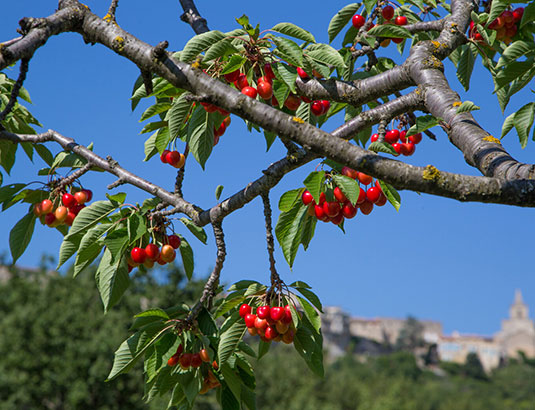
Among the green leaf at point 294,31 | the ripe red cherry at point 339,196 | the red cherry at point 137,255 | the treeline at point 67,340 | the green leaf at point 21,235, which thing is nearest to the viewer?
the green leaf at point 294,31

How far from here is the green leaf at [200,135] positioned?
1.97m

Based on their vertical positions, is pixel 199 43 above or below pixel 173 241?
above

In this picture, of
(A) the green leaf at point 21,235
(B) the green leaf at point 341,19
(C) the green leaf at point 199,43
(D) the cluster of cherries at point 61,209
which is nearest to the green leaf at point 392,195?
(C) the green leaf at point 199,43

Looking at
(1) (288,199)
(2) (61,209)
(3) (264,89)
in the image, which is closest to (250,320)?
(1) (288,199)

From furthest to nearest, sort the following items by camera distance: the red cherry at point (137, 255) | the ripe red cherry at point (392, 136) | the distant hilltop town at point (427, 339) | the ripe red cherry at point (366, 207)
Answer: the distant hilltop town at point (427, 339), the ripe red cherry at point (392, 136), the red cherry at point (137, 255), the ripe red cherry at point (366, 207)

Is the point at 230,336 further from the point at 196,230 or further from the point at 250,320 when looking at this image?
the point at 196,230

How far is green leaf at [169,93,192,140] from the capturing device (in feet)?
6.31

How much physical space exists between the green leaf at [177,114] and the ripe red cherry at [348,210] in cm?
64

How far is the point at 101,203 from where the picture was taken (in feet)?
7.19

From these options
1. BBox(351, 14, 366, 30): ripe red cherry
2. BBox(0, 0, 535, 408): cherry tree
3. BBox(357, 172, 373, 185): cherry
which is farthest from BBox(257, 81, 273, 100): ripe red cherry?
BBox(351, 14, 366, 30): ripe red cherry

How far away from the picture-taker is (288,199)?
1.89 meters

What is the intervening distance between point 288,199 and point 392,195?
353mm

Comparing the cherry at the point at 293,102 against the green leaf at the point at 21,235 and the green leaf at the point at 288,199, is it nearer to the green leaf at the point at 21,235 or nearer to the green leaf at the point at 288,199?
the green leaf at the point at 288,199

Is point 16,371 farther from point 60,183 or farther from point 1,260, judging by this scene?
point 60,183
